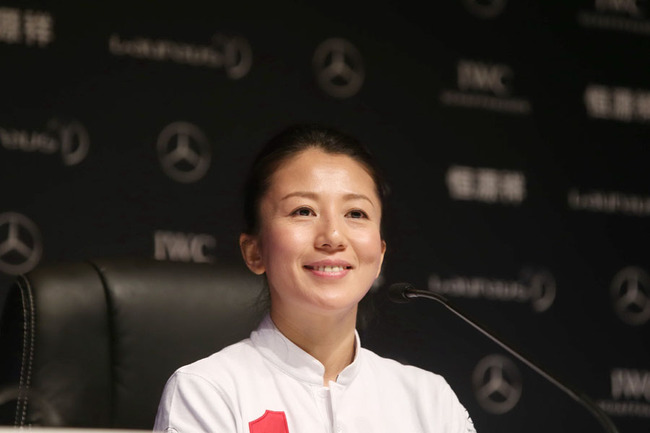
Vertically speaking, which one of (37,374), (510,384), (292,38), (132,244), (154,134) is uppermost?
(292,38)

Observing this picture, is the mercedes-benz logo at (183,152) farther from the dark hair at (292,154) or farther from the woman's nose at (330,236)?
the woman's nose at (330,236)

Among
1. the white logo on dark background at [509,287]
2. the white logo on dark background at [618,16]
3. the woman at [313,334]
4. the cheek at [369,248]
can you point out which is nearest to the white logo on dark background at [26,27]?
the woman at [313,334]

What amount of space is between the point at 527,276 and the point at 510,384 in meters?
0.37

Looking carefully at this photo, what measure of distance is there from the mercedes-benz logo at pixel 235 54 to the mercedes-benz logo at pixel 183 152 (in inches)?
9.2

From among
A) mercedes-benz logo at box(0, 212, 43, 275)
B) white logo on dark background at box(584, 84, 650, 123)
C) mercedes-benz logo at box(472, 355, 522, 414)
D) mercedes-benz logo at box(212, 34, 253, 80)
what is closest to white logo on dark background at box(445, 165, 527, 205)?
white logo on dark background at box(584, 84, 650, 123)

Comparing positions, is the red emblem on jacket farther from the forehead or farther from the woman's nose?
the forehead

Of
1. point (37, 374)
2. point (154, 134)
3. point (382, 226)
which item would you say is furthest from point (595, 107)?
point (37, 374)

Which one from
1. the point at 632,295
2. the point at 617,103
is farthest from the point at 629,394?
the point at 617,103

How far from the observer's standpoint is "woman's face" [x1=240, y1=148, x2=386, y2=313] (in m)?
1.75

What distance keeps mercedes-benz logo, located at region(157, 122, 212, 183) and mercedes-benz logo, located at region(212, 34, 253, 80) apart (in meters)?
0.23

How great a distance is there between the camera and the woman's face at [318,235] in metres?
1.75

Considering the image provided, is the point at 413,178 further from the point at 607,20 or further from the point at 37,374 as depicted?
the point at 37,374

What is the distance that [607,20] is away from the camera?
146 inches

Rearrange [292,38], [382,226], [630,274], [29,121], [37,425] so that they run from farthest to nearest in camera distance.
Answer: [630,274] < [292,38] < [29,121] < [382,226] < [37,425]
